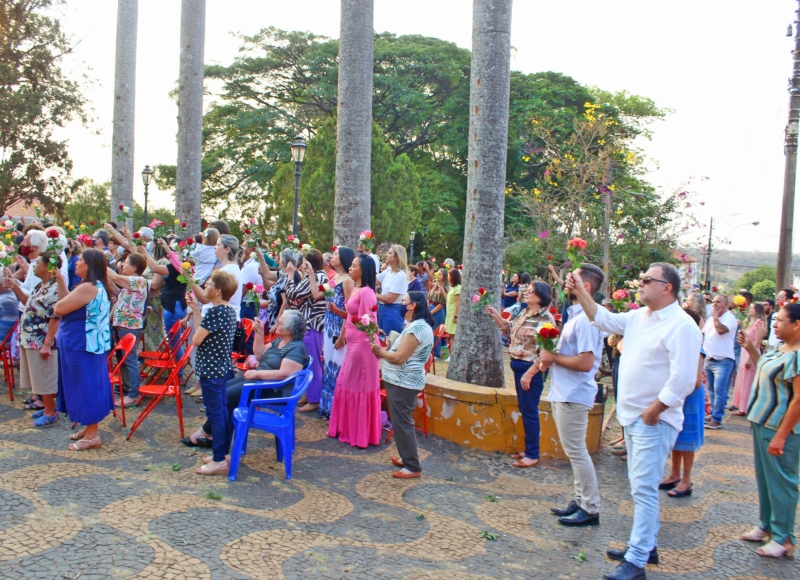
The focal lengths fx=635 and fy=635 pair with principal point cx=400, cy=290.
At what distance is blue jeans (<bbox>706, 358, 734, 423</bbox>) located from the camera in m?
8.84

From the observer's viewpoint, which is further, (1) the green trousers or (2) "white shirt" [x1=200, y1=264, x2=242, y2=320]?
(2) "white shirt" [x1=200, y1=264, x2=242, y2=320]

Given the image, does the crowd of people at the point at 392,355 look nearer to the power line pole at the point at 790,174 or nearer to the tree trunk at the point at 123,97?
the power line pole at the point at 790,174

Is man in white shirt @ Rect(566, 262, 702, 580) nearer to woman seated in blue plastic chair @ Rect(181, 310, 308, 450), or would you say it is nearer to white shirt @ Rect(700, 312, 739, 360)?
woman seated in blue plastic chair @ Rect(181, 310, 308, 450)

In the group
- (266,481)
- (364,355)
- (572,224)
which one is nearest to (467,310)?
(364,355)

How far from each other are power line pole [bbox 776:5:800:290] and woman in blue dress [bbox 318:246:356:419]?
358 inches

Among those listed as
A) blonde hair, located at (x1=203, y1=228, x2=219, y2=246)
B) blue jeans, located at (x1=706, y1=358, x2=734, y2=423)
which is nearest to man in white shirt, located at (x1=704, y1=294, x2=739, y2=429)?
blue jeans, located at (x1=706, y1=358, x2=734, y2=423)

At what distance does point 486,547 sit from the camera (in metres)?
4.45

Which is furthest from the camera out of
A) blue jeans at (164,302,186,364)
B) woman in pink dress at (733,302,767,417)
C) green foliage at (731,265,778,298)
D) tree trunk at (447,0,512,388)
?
green foliage at (731,265,778,298)

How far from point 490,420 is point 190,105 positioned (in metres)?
9.80

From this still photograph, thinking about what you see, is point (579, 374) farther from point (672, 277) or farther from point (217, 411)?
point (217, 411)

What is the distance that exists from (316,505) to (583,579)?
201 cm

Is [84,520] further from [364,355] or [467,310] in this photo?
[467,310]

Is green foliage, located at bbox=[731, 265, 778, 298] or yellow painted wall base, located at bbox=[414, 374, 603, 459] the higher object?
green foliage, located at bbox=[731, 265, 778, 298]

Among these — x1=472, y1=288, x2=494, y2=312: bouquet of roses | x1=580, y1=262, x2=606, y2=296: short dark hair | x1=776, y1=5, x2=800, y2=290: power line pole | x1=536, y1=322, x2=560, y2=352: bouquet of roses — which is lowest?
x1=536, y1=322, x2=560, y2=352: bouquet of roses
